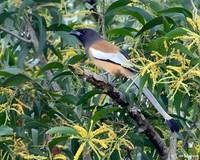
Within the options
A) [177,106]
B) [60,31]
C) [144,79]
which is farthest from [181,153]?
[60,31]

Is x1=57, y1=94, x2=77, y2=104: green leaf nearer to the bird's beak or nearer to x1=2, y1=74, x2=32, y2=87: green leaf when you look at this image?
x1=2, y1=74, x2=32, y2=87: green leaf

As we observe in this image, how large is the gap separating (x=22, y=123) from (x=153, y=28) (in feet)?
1.97

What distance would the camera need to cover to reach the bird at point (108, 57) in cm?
212

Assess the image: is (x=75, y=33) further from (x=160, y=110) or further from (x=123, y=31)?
(x=160, y=110)

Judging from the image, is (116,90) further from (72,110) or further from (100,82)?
(72,110)

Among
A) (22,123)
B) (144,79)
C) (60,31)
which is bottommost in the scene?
(22,123)

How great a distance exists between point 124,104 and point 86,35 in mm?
843

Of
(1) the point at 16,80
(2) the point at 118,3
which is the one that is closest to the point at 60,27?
(2) the point at 118,3

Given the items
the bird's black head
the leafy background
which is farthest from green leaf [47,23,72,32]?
the bird's black head

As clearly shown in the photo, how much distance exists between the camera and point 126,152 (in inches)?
88.0

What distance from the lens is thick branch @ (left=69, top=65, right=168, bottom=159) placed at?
6.35ft

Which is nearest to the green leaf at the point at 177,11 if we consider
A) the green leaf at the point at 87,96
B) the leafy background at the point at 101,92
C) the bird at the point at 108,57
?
the leafy background at the point at 101,92

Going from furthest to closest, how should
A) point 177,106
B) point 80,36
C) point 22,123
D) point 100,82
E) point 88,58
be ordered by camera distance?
point 80,36 < point 88,58 < point 22,123 < point 177,106 < point 100,82

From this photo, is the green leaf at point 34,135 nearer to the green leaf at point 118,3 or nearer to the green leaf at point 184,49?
the green leaf at point 118,3
